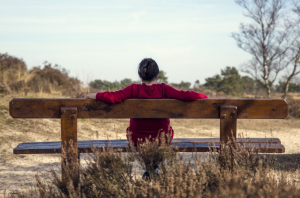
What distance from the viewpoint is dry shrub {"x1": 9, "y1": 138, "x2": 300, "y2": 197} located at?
2.08m

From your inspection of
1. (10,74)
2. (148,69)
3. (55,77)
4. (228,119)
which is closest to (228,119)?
(228,119)

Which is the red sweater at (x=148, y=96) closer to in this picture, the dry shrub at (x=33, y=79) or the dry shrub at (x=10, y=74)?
the dry shrub at (x=33, y=79)

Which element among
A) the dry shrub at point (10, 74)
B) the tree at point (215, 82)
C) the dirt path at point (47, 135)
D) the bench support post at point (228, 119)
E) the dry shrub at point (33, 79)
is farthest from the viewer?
the tree at point (215, 82)

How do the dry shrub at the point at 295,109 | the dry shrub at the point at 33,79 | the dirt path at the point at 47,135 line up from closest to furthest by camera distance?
the dirt path at the point at 47,135
the dry shrub at the point at 33,79
the dry shrub at the point at 295,109

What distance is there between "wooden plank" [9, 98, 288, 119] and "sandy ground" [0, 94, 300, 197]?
0.21m

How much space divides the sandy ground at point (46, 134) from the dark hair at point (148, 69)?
0.61 m

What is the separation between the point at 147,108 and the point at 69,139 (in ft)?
2.51

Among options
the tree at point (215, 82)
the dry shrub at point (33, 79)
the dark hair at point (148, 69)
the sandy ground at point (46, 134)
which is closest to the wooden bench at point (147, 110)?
the sandy ground at point (46, 134)

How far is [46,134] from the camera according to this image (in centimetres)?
740

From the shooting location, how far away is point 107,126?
9195 mm

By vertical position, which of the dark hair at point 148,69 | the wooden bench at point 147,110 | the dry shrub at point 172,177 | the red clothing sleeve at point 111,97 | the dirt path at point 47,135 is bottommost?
the dirt path at point 47,135

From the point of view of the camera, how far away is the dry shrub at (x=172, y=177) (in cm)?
208

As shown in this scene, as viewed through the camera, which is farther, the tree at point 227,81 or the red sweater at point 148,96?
the tree at point 227,81

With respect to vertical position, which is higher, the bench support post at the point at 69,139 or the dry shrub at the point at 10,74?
the dry shrub at the point at 10,74
